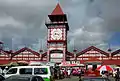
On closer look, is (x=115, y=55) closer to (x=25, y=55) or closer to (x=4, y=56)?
(x=25, y=55)

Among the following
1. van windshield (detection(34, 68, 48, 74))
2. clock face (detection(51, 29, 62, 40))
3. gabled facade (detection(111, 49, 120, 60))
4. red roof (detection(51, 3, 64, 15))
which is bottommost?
van windshield (detection(34, 68, 48, 74))

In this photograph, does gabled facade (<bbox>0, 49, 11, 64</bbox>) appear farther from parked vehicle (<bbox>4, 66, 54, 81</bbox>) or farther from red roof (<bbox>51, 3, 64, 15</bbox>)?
parked vehicle (<bbox>4, 66, 54, 81</bbox>)

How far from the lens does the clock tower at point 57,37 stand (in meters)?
67.0

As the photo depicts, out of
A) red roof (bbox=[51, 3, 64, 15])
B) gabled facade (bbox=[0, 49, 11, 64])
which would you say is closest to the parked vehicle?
gabled facade (bbox=[0, 49, 11, 64])

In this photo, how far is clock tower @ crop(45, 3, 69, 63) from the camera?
67.0 m

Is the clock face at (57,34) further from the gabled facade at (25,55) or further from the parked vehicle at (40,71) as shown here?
the parked vehicle at (40,71)

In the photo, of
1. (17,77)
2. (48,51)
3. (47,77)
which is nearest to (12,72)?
(47,77)

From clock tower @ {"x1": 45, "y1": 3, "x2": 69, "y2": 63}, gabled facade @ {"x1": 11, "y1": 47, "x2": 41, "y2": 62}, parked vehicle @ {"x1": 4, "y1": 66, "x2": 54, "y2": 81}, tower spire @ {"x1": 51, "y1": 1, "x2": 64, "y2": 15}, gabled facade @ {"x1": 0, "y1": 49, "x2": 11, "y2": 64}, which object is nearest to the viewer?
parked vehicle @ {"x1": 4, "y1": 66, "x2": 54, "y2": 81}

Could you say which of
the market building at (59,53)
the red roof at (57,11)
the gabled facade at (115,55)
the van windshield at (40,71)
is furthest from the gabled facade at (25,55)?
the van windshield at (40,71)

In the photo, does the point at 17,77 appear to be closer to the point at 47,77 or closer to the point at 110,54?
the point at 47,77

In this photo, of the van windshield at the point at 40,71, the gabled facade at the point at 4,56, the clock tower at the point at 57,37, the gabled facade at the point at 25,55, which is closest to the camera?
the van windshield at the point at 40,71

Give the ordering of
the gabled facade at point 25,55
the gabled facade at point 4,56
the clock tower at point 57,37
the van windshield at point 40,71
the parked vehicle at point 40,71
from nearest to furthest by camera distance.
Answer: the parked vehicle at point 40,71 < the van windshield at point 40,71 < the clock tower at point 57,37 < the gabled facade at point 25,55 < the gabled facade at point 4,56

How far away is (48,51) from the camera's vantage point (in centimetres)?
6725

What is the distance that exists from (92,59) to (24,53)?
1664 centimetres
